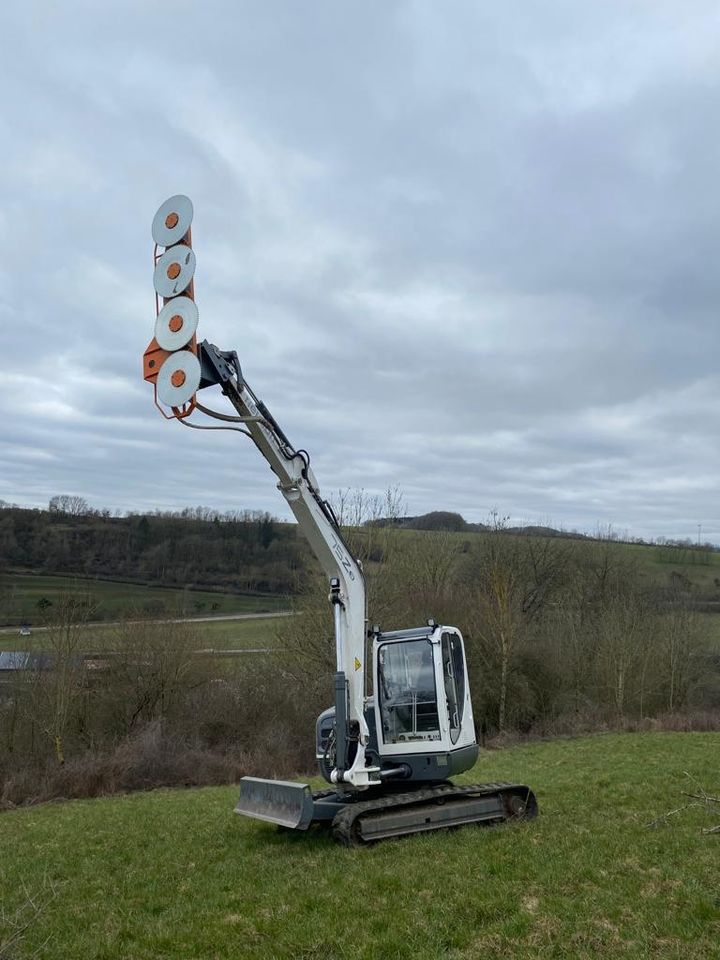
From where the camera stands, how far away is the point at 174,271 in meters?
9.16

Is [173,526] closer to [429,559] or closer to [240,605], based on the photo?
[240,605]

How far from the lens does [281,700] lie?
1097 inches

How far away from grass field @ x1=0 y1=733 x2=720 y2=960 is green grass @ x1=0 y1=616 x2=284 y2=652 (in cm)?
1435

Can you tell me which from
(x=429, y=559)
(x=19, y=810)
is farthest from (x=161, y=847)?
(x=429, y=559)

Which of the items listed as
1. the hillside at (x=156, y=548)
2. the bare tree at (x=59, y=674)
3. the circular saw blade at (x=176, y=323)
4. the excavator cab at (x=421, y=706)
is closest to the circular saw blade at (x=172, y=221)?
the circular saw blade at (x=176, y=323)

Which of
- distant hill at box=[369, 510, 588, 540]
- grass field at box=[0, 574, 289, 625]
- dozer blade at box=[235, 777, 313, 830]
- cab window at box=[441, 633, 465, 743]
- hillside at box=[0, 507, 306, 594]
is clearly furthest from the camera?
hillside at box=[0, 507, 306, 594]

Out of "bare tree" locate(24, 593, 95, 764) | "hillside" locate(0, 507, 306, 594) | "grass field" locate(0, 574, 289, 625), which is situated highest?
"hillside" locate(0, 507, 306, 594)

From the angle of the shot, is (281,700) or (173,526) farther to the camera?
(173,526)

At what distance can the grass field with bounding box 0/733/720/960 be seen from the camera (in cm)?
621

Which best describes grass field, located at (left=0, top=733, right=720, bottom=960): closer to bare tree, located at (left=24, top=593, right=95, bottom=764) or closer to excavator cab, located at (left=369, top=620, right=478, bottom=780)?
excavator cab, located at (left=369, top=620, right=478, bottom=780)

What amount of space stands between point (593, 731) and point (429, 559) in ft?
Answer: 53.6

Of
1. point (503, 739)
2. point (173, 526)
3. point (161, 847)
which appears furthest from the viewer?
point (173, 526)

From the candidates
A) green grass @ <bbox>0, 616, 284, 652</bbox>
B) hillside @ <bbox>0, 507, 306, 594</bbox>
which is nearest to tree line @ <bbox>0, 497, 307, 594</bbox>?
hillside @ <bbox>0, 507, 306, 594</bbox>

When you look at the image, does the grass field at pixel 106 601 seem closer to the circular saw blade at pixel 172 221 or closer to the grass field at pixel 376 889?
the grass field at pixel 376 889
